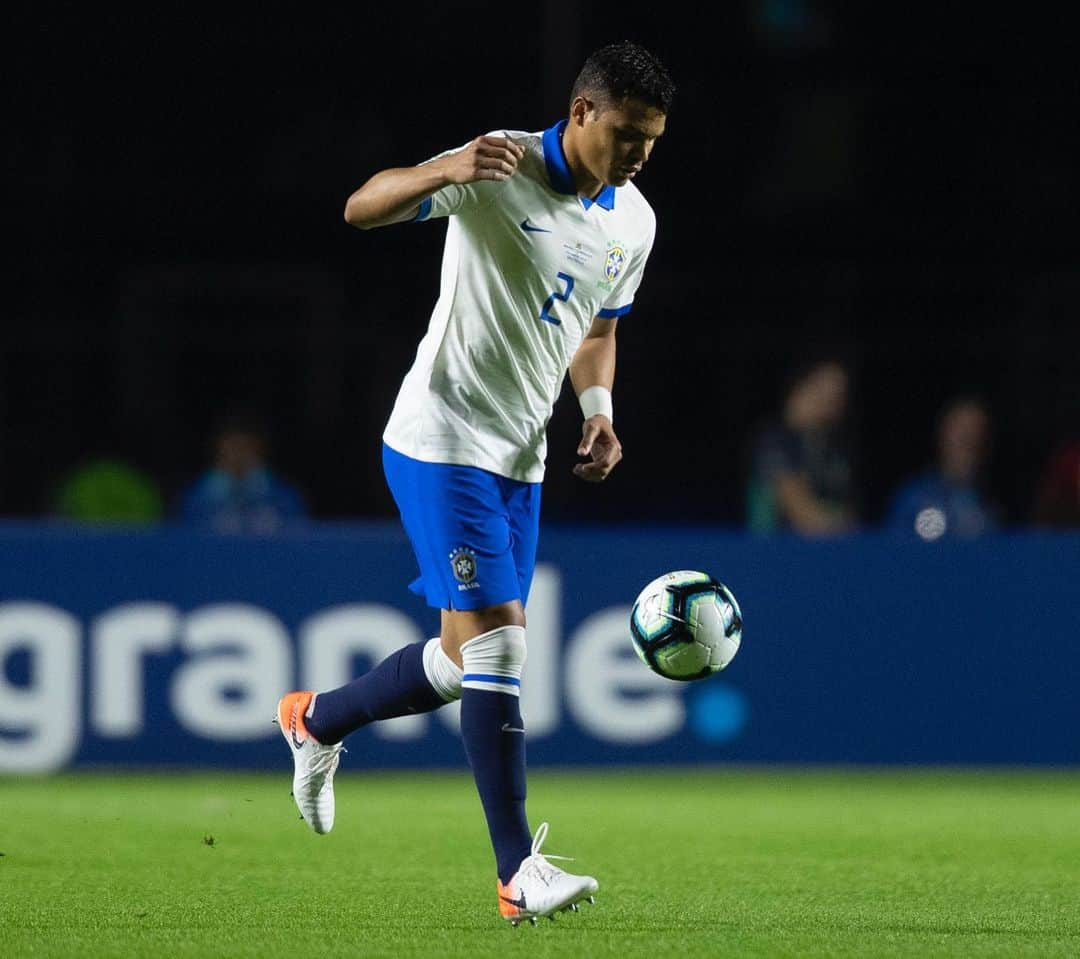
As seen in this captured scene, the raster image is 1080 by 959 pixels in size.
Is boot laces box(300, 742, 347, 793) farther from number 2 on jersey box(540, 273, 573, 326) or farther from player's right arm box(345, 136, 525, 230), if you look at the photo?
player's right arm box(345, 136, 525, 230)

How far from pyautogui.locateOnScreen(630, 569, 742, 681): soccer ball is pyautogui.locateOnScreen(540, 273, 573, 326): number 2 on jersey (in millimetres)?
1051

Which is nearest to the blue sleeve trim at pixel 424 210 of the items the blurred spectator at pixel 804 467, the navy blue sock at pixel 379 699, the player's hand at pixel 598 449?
the player's hand at pixel 598 449

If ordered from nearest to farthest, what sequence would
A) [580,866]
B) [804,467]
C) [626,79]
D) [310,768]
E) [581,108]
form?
[626,79]
[581,108]
[310,768]
[580,866]
[804,467]

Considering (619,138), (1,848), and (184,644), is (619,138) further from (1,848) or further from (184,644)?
(184,644)

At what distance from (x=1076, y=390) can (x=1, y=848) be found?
10.2 m

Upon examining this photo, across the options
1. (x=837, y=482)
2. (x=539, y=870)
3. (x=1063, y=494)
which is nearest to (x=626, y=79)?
(x=539, y=870)

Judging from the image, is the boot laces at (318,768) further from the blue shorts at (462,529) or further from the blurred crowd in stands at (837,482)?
the blurred crowd in stands at (837,482)

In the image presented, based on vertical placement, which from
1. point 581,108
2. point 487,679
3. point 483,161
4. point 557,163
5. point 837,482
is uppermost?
point 581,108

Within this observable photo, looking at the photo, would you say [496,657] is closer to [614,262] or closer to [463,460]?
[463,460]

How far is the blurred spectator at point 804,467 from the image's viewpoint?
1054 cm

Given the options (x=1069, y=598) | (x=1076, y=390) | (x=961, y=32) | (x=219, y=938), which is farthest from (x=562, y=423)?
(x=219, y=938)

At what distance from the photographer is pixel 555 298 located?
18.8 feet

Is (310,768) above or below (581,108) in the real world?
below

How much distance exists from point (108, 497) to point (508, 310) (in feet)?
25.4
